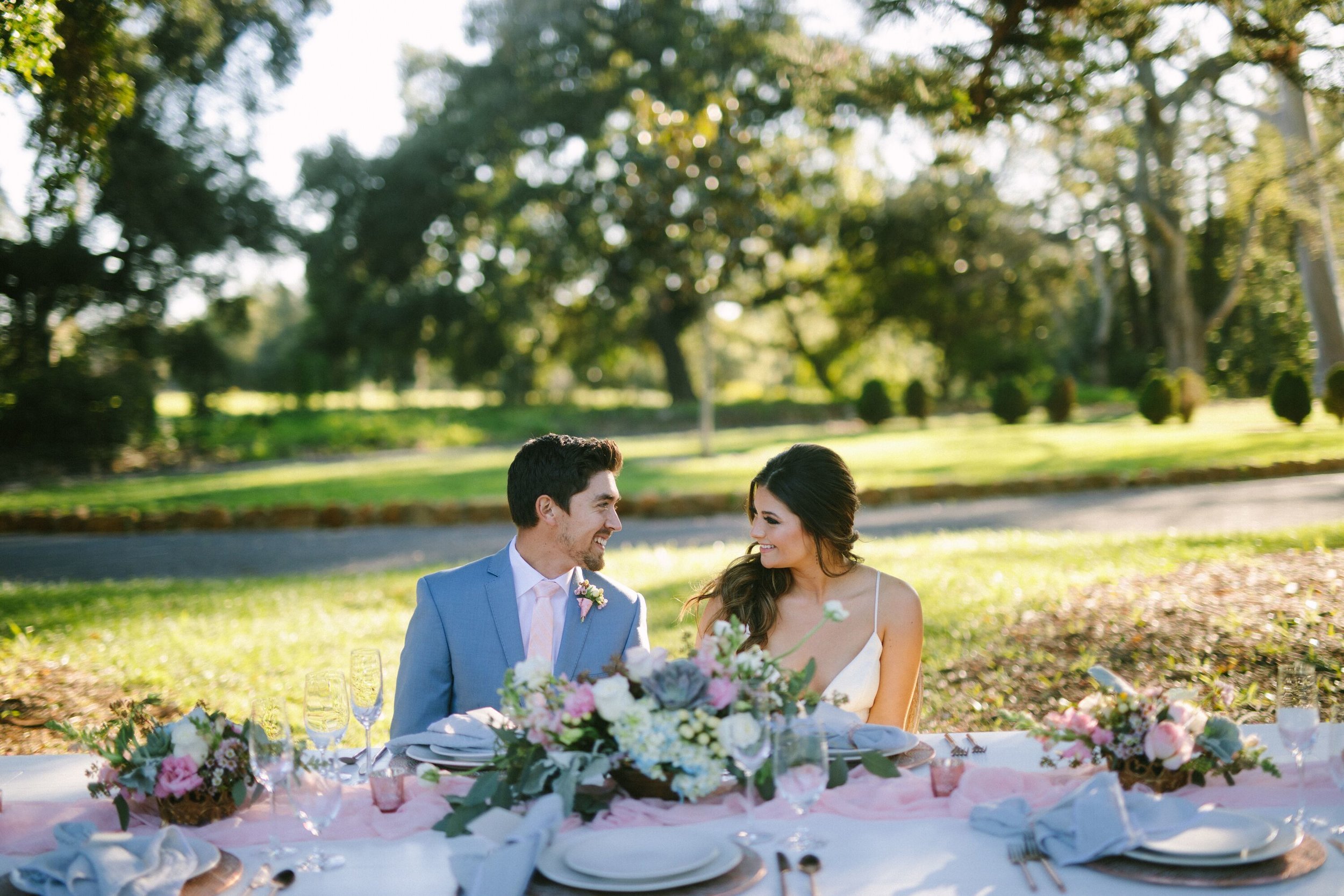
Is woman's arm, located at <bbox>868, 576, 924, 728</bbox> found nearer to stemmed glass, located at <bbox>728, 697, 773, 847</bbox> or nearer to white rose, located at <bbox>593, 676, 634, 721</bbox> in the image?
stemmed glass, located at <bbox>728, 697, 773, 847</bbox>

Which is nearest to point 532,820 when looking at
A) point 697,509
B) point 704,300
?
point 697,509

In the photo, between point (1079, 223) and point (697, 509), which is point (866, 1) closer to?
point (697, 509)

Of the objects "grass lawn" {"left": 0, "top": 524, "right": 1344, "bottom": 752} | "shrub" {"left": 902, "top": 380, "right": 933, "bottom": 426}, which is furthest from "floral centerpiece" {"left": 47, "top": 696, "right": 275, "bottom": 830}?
"shrub" {"left": 902, "top": 380, "right": 933, "bottom": 426}

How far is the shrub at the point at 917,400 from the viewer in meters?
25.8

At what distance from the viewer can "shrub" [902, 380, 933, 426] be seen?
2575 cm

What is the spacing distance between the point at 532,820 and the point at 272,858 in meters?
0.56

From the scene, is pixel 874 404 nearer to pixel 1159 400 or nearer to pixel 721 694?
pixel 1159 400

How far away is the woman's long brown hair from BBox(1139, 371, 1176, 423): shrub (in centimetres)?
1919

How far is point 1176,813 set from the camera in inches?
79.7

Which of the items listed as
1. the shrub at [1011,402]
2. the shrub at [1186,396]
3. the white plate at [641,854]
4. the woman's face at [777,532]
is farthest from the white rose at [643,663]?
the shrub at [1011,402]

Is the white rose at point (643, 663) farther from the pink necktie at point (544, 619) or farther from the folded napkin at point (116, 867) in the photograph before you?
the pink necktie at point (544, 619)

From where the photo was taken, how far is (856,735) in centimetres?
251

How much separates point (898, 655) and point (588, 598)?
1116mm

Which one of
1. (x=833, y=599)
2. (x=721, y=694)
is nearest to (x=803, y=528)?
(x=833, y=599)
